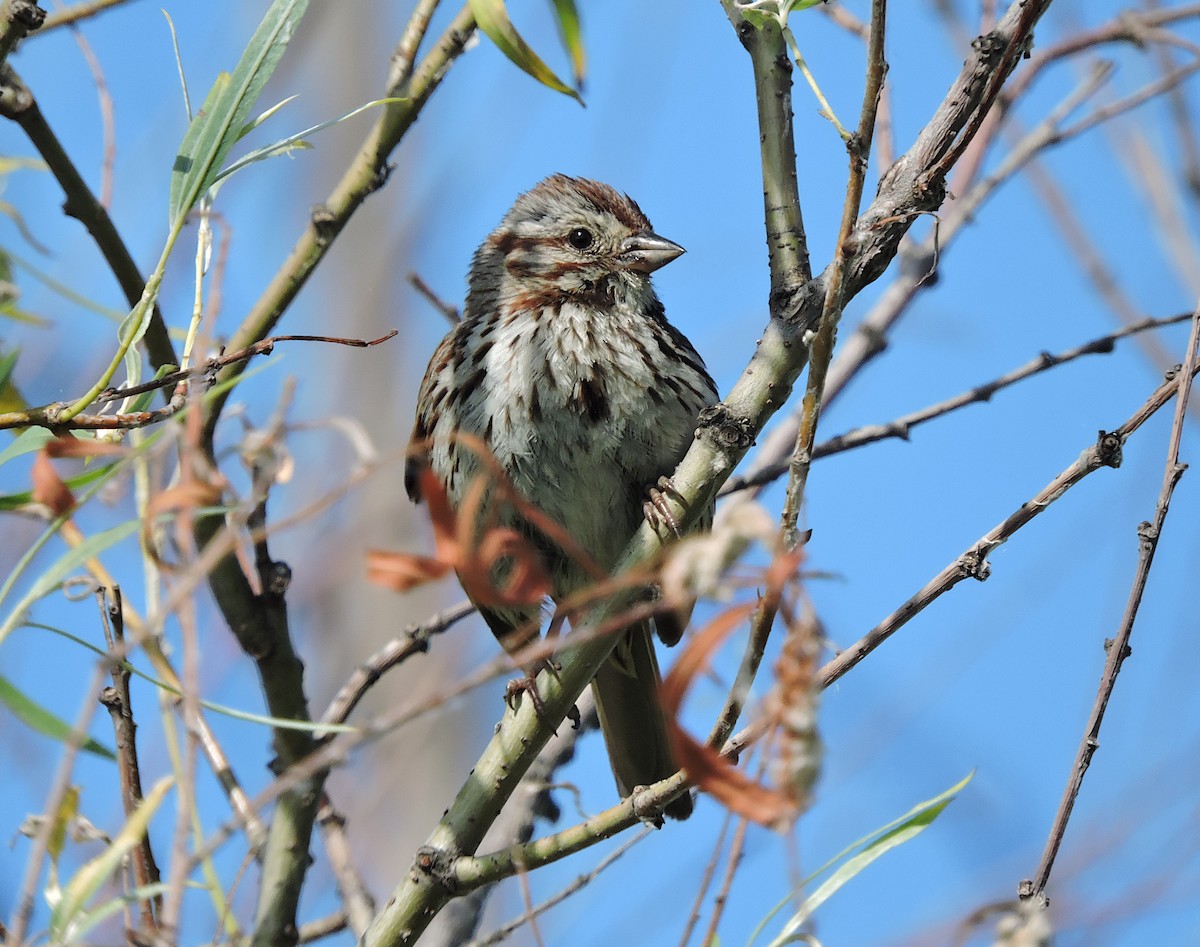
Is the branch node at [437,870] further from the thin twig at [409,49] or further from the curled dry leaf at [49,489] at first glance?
the thin twig at [409,49]

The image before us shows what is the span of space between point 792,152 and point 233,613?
52.8 inches

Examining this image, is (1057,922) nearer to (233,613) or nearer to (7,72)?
(233,613)

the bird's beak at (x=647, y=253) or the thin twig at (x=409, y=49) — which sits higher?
the bird's beak at (x=647, y=253)

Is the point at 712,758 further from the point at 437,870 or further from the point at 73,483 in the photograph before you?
the point at 437,870

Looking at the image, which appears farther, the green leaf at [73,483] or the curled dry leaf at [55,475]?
the green leaf at [73,483]

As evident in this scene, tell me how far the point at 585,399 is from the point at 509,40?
1.43 metres

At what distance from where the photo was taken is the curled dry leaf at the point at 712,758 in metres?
1.09

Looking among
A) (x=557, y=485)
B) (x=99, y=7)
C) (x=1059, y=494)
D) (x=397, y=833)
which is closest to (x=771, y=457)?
(x=557, y=485)

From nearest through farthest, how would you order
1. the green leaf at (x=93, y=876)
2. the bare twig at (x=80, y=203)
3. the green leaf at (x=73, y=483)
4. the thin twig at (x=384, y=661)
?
1. the green leaf at (x=93, y=876)
2. the green leaf at (x=73, y=483)
3. the bare twig at (x=80, y=203)
4. the thin twig at (x=384, y=661)

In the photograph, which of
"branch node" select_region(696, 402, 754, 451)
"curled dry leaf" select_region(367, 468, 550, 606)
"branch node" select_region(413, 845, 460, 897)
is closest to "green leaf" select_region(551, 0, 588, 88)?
"branch node" select_region(696, 402, 754, 451)

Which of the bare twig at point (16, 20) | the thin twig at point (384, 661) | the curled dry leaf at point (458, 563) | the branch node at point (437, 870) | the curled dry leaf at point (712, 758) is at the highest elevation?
the bare twig at point (16, 20)

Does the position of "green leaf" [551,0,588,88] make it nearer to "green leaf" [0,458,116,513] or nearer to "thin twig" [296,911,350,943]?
"green leaf" [0,458,116,513]

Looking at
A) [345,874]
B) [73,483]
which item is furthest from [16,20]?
[345,874]

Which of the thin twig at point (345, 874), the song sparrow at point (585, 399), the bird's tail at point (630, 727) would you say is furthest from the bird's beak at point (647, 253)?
the thin twig at point (345, 874)
